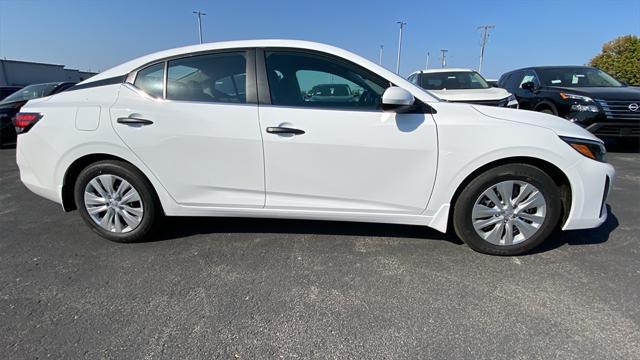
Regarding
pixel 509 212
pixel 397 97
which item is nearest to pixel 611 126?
pixel 509 212

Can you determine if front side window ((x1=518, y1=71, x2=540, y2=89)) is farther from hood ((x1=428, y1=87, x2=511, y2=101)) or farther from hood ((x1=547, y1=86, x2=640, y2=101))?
hood ((x1=428, y1=87, x2=511, y2=101))

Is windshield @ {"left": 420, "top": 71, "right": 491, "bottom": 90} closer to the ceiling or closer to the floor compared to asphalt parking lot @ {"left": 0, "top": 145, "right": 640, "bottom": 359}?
closer to the ceiling

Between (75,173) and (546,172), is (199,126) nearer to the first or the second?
(75,173)

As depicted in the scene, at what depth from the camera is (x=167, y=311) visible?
2.04 meters

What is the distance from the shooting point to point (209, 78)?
103 inches

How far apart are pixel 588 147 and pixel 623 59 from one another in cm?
3220

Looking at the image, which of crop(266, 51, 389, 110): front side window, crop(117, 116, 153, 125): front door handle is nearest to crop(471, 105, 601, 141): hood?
crop(266, 51, 389, 110): front side window

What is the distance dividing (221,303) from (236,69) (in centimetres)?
171

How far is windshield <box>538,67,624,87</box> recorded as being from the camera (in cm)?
670


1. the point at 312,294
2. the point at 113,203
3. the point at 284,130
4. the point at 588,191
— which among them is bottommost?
the point at 312,294

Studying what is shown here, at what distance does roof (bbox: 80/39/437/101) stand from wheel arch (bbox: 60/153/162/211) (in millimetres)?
653

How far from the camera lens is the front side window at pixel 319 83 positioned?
2.49m

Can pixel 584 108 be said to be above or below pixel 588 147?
above

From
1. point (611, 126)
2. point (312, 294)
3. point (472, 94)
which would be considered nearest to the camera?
point (312, 294)
